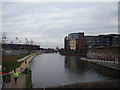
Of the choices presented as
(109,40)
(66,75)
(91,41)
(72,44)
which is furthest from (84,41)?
(66,75)

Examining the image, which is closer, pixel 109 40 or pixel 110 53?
pixel 110 53

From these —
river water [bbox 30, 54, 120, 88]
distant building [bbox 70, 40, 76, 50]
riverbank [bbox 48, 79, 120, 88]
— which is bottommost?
river water [bbox 30, 54, 120, 88]

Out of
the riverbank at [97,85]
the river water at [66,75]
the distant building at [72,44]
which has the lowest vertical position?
the river water at [66,75]

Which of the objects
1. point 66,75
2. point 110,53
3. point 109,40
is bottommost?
point 66,75

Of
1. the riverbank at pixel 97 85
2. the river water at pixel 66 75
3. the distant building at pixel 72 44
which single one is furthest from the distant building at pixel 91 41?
the riverbank at pixel 97 85

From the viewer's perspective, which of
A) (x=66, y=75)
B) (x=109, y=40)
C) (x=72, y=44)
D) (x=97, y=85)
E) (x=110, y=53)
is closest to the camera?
(x=97, y=85)

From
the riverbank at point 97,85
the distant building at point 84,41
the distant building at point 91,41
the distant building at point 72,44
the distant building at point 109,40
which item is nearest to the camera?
the riverbank at point 97,85

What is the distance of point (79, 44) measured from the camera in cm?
10331

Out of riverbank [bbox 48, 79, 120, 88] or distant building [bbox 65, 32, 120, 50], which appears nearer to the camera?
riverbank [bbox 48, 79, 120, 88]

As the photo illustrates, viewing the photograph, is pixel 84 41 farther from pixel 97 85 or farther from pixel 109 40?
pixel 97 85

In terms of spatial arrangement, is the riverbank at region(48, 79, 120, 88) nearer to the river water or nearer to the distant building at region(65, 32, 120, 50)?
the river water

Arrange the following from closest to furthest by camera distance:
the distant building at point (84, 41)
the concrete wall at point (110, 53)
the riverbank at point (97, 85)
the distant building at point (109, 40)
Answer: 1. the riverbank at point (97, 85)
2. the concrete wall at point (110, 53)
3. the distant building at point (109, 40)
4. the distant building at point (84, 41)

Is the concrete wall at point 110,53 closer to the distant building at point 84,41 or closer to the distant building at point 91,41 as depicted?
the distant building at point 84,41

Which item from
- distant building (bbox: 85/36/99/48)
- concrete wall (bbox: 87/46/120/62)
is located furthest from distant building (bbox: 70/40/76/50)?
concrete wall (bbox: 87/46/120/62)
